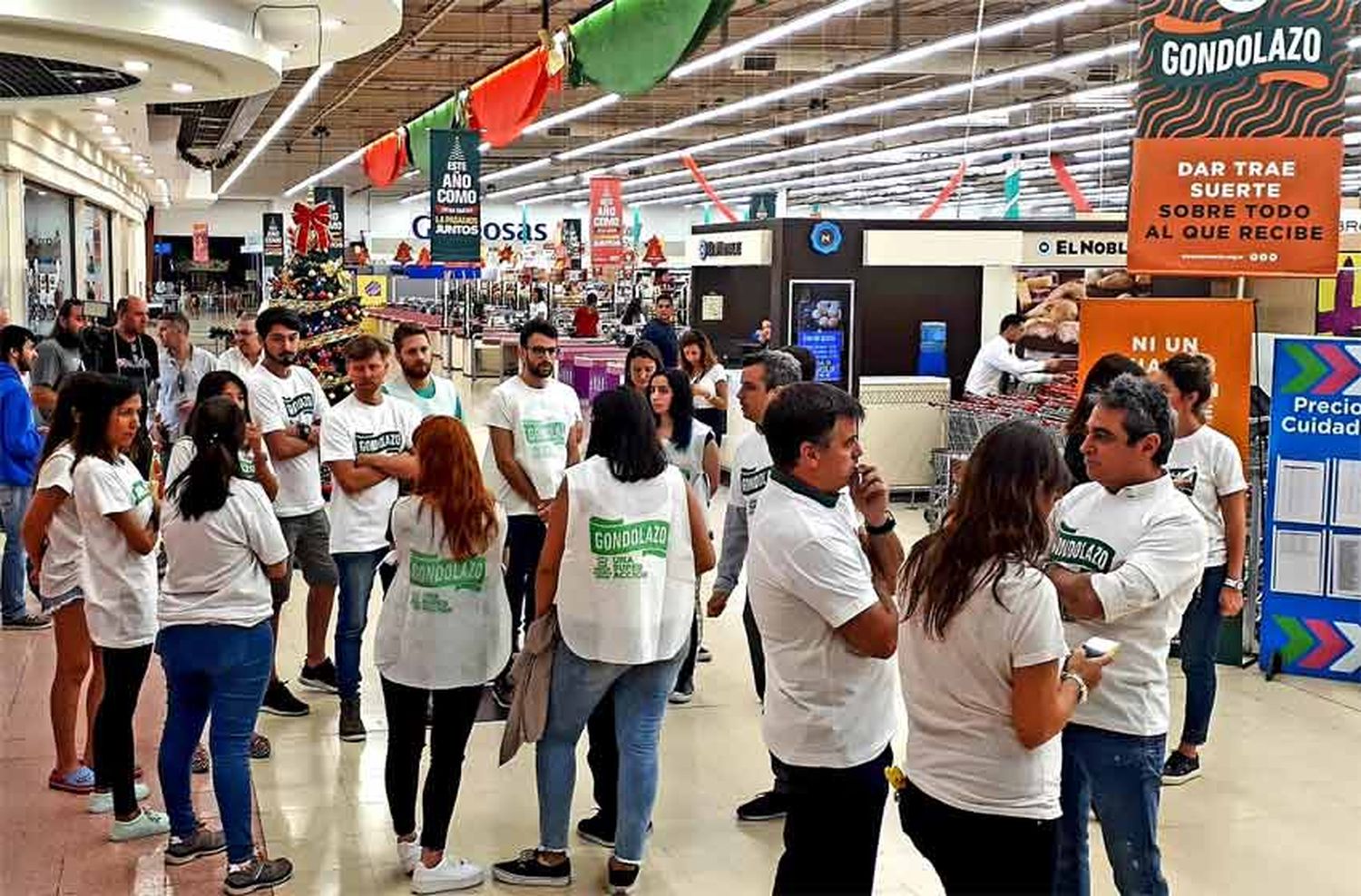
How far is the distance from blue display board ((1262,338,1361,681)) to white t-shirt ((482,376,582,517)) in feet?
11.0

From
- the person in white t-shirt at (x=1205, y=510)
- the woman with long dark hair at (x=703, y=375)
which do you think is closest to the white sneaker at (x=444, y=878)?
the person in white t-shirt at (x=1205, y=510)

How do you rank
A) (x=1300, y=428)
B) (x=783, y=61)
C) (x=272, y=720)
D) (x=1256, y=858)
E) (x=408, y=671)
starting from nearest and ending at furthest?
(x=408, y=671) → (x=1256, y=858) → (x=272, y=720) → (x=1300, y=428) → (x=783, y=61)

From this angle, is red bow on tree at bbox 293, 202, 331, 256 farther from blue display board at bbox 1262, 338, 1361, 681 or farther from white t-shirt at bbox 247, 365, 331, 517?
blue display board at bbox 1262, 338, 1361, 681

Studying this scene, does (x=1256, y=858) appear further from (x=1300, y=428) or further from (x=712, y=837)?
(x=1300, y=428)

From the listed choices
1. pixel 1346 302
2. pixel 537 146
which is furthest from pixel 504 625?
pixel 537 146

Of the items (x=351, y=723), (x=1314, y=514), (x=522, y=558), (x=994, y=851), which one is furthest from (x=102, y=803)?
(x=1314, y=514)

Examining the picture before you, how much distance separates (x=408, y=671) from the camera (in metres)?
4.21

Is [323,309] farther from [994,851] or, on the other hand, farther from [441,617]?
[994,851]

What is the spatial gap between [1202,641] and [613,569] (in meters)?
2.43

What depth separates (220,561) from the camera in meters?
4.11

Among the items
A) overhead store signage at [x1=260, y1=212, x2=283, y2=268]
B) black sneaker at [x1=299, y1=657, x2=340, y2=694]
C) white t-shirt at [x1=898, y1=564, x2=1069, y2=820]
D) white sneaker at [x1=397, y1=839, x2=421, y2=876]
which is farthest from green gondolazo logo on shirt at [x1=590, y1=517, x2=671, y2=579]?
overhead store signage at [x1=260, y1=212, x2=283, y2=268]

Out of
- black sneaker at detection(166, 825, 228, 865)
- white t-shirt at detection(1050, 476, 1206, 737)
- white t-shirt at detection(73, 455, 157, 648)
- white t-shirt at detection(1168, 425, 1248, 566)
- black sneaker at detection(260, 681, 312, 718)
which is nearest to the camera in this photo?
white t-shirt at detection(1050, 476, 1206, 737)

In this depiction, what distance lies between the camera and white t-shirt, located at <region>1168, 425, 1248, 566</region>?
5.17 m

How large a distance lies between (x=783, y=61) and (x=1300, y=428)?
15.4 m
